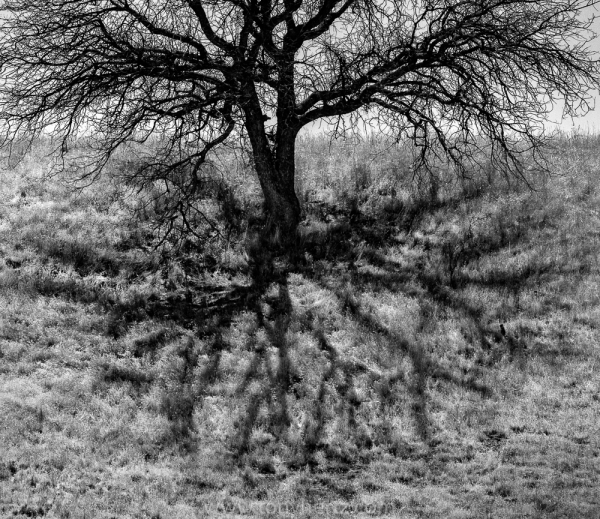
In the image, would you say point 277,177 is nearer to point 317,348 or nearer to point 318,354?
point 317,348

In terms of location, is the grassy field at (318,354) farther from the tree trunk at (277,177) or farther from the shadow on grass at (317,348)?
the tree trunk at (277,177)

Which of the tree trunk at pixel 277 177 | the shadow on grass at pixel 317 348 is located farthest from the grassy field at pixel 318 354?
the tree trunk at pixel 277 177

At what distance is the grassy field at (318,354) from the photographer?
278 inches

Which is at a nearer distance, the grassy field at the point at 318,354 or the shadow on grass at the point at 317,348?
the grassy field at the point at 318,354

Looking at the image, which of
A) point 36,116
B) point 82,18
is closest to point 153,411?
point 36,116

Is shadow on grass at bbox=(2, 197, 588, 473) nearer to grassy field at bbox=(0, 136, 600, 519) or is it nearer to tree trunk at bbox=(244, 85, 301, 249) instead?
grassy field at bbox=(0, 136, 600, 519)

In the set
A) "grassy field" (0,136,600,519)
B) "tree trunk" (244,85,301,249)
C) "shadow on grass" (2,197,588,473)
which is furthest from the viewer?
"tree trunk" (244,85,301,249)

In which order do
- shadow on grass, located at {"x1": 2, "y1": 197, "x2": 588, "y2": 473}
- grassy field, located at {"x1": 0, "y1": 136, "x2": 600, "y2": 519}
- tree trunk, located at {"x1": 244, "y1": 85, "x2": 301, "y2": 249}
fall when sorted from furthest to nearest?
tree trunk, located at {"x1": 244, "y1": 85, "x2": 301, "y2": 249}, shadow on grass, located at {"x1": 2, "y1": 197, "x2": 588, "y2": 473}, grassy field, located at {"x1": 0, "y1": 136, "x2": 600, "y2": 519}

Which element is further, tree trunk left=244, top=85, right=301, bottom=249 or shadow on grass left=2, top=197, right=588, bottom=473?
tree trunk left=244, top=85, right=301, bottom=249

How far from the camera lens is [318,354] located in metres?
9.88

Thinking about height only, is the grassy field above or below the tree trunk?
below

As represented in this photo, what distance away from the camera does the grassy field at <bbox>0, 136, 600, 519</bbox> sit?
705 cm

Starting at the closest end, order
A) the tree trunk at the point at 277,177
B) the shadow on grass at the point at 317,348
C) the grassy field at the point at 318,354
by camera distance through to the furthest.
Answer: the grassy field at the point at 318,354 < the shadow on grass at the point at 317,348 < the tree trunk at the point at 277,177

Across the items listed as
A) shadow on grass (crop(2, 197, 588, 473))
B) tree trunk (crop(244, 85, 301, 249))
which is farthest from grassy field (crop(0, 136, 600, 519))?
tree trunk (crop(244, 85, 301, 249))
